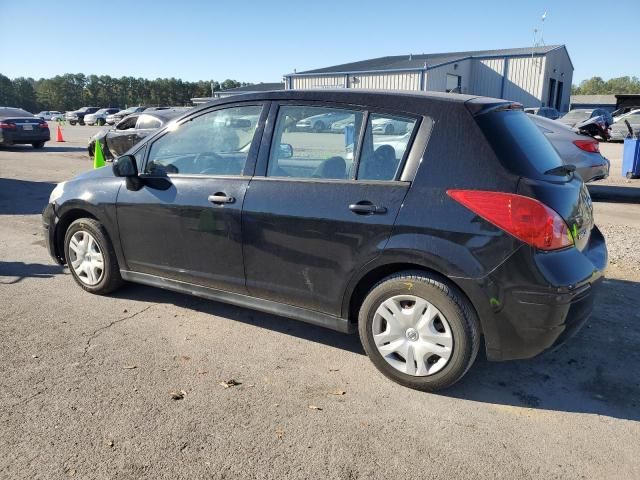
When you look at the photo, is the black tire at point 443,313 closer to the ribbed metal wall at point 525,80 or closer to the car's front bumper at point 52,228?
the car's front bumper at point 52,228

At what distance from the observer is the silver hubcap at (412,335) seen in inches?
118

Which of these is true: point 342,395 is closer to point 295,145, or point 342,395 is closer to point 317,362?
point 317,362

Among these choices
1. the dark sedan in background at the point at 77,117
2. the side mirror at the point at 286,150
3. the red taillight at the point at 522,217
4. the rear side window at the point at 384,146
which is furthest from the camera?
the dark sedan in background at the point at 77,117

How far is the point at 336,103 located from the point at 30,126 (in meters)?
19.4

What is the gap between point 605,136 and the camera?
→ 22375mm

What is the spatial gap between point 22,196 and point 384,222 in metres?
9.16

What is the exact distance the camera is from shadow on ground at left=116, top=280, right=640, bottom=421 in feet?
10.0

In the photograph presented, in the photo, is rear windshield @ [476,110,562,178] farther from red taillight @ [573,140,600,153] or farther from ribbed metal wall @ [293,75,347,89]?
ribbed metal wall @ [293,75,347,89]

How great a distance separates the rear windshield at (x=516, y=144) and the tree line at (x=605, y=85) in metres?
146

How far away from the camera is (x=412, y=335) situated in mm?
3076

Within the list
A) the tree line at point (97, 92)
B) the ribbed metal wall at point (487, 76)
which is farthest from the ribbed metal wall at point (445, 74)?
the tree line at point (97, 92)

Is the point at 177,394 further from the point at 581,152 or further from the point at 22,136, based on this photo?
the point at 22,136

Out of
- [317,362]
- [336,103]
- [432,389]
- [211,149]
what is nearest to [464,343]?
[432,389]

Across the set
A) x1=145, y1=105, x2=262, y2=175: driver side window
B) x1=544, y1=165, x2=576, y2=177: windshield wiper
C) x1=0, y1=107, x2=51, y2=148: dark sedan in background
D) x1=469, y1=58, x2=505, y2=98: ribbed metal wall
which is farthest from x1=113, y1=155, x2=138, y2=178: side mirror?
x1=469, y1=58, x2=505, y2=98: ribbed metal wall
